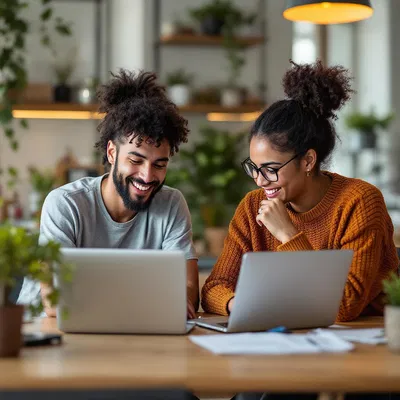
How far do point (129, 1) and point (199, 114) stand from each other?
1115 mm

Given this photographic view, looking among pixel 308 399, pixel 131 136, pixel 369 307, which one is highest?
pixel 131 136

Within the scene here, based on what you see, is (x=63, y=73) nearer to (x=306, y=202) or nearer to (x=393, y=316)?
(x=306, y=202)

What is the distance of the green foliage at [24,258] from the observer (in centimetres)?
164

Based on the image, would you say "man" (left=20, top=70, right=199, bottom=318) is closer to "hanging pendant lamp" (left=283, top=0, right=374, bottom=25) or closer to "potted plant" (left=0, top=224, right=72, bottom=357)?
"hanging pendant lamp" (left=283, top=0, right=374, bottom=25)

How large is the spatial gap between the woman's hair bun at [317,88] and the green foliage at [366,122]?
19.2 ft

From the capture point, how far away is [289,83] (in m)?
2.63

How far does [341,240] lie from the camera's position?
2.43 m

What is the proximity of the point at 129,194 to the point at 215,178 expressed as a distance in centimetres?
339

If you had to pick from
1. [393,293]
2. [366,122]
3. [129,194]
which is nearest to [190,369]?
[393,293]

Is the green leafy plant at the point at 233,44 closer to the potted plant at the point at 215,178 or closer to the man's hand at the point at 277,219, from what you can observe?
the potted plant at the point at 215,178

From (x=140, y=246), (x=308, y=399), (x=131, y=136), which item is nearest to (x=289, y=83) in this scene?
(x=131, y=136)

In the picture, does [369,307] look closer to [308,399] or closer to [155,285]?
[308,399]

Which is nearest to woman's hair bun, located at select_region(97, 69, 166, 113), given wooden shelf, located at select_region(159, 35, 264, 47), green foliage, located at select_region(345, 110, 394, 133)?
wooden shelf, located at select_region(159, 35, 264, 47)

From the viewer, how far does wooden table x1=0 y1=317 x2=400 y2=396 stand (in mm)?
1512
